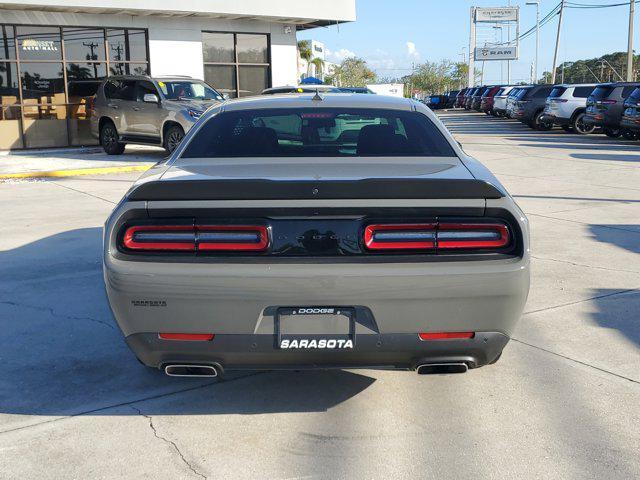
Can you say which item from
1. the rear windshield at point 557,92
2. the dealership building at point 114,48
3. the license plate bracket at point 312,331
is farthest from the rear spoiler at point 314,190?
the rear windshield at point 557,92

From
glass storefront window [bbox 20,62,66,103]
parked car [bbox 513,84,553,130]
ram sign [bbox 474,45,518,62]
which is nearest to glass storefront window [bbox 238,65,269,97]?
glass storefront window [bbox 20,62,66,103]

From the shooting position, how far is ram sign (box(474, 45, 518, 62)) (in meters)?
102

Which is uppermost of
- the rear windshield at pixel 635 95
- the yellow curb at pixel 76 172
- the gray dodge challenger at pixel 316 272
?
the rear windshield at pixel 635 95

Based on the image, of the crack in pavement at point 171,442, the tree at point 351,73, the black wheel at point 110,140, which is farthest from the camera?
the tree at point 351,73

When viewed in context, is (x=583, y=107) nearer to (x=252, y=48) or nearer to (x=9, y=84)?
(x=252, y=48)

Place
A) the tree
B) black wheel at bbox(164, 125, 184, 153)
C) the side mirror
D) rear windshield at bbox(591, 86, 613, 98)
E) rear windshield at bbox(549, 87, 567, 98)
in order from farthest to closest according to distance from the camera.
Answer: the tree < rear windshield at bbox(549, 87, 567, 98) < rear windshield at bbox(591, 86, 613, 98) < black wheel at bbox(164, 125, 184, 153) < the side mirror

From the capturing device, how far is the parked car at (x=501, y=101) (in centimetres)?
3897

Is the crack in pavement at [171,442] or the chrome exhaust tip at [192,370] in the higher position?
the chrome exhaust tip at [192,370]

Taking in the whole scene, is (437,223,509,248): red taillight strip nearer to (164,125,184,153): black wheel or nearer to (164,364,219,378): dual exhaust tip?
(164,364,219,378): dual exhaust tip

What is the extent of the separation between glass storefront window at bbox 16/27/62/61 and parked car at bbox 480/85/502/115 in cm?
2784

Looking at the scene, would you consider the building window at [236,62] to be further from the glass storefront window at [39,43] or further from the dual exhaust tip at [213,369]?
the dual exhaust tip at [213,369]

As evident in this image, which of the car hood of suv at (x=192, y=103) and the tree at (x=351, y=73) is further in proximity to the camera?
the tree at (x=351, y=73)

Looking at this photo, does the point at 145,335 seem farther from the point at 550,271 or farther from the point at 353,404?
the point at 550,271

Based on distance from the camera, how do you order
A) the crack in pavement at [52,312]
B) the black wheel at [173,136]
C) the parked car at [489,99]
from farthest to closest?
the parked car at [489,99], the black wheel at [173,136], the crack in pavement at [52,312]
